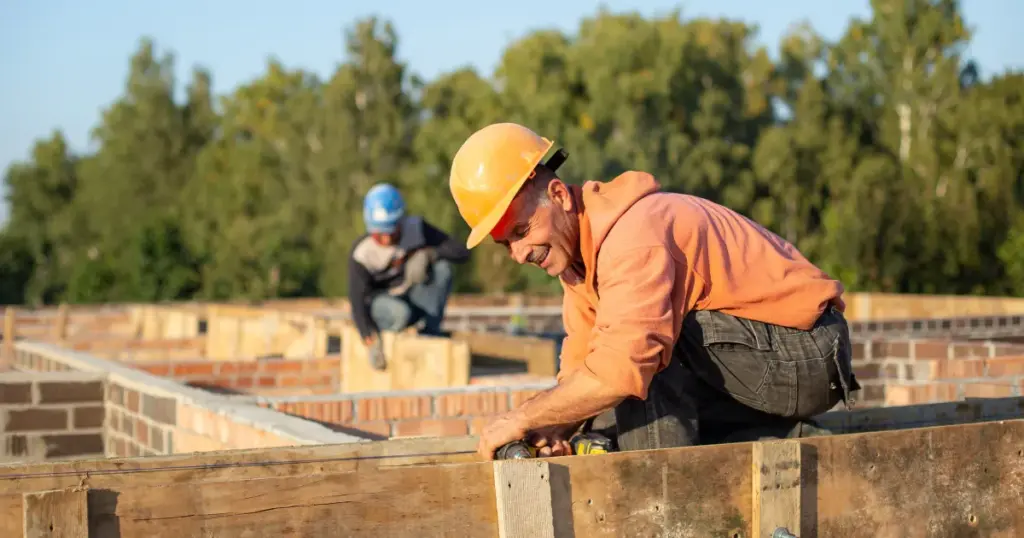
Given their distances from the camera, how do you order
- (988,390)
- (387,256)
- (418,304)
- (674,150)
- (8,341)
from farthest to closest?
1. (674,150)
2. (8,341)
3. (418,304)
4. (387,256)
5. (988,390)

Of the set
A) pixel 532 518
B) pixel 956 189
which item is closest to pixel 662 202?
pixel 532 518

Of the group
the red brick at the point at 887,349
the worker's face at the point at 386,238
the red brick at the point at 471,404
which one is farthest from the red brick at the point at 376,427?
the red brick at the point at 887,349

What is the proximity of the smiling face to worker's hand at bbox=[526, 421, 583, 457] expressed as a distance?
434 millimetres

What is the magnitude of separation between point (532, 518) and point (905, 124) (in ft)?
129

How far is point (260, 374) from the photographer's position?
976 cm

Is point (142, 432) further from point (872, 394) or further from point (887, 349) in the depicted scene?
point (887, 349)

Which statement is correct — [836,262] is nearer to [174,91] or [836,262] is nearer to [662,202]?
[662,202]

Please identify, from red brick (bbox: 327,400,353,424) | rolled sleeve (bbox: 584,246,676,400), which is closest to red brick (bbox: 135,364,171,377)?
red brick (bbox: 327,400,353,424)

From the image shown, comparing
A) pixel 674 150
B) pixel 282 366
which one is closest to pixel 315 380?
pixel 282 366

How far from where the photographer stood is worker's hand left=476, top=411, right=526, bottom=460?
3.44 meters

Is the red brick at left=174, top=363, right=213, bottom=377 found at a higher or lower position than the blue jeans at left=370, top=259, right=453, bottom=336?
lower

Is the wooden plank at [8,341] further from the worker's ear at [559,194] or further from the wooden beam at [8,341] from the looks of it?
the worker's ear at [559,194]

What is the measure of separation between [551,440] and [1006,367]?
216 inches

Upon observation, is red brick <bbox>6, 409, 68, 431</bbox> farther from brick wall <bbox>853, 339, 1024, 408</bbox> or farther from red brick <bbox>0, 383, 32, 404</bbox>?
brick wall <bbox>853, 339, 1024, 408</bbox>
